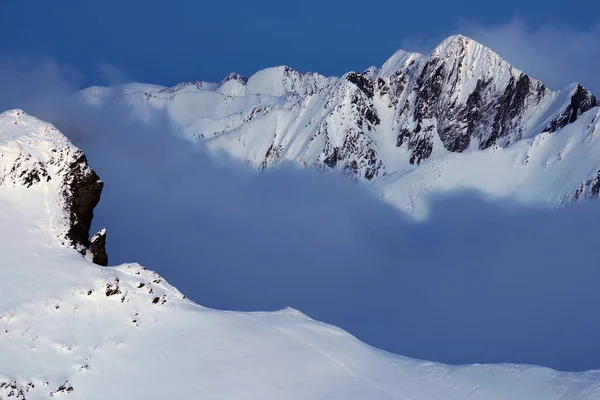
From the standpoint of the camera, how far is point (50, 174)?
4738cm

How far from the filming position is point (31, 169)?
4634 cm

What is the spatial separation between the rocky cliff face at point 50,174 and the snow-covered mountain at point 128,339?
0.07m

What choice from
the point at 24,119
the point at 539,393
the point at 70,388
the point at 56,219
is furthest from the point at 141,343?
the point at 539,393

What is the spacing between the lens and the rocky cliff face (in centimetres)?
4594

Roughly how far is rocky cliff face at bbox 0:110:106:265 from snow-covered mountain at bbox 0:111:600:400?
7cm

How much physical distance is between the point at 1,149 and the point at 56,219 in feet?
15.8

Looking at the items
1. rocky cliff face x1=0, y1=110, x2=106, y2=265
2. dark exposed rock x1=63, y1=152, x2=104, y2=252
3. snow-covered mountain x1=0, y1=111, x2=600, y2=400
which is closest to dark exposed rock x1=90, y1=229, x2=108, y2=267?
rocky cliff face x1=0, y1=110, x2=106, y2=265

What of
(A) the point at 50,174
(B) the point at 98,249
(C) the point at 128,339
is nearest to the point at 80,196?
(A) the point at 50,174

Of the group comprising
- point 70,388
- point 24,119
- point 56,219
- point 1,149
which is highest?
point 24,119

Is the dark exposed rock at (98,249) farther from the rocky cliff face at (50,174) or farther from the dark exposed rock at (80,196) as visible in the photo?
the dark exposed rock at (80,196)

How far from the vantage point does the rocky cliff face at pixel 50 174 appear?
45.9m

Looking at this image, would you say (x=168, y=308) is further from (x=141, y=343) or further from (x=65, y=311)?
(x=65, y=311)

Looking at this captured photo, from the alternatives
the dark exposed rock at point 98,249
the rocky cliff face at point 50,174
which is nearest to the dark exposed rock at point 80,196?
the rocky cliff face at point 50,174

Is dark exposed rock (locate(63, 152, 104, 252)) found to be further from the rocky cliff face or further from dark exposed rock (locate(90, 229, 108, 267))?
→ dark exposed rock (locate(90, 229, 108, 267))
